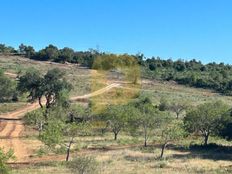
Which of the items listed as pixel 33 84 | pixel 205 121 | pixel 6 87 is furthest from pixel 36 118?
pixel 6 87

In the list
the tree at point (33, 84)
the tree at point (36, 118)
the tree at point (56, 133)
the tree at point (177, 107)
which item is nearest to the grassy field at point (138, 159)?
the tree at point (56, 133)

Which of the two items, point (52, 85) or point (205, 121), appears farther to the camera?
point (52, 85)

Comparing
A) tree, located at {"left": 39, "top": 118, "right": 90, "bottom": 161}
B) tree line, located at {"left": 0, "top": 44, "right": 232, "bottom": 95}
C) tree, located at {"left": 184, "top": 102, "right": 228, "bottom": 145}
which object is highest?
tree line, located at {"left": 0, "top": 44, "right": 232, "bottom": 95}

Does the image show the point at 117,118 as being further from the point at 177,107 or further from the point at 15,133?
the point at 177,107

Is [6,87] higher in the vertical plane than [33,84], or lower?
lower

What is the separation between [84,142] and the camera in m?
63.3

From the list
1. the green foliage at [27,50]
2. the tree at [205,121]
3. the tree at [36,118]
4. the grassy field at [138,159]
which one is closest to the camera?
the grassy field at [138,159]

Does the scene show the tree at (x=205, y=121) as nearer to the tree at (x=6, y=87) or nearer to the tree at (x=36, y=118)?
the tree at (x=36, y=118)

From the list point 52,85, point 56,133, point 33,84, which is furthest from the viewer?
point 33,84

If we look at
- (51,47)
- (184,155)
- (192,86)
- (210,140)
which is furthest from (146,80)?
(184,155)

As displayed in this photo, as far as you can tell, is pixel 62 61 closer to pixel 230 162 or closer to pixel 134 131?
pixel 134 131

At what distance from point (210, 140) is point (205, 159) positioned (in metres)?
16.1

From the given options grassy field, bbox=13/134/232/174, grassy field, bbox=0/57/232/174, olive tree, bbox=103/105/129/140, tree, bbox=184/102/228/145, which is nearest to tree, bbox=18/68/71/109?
grassy field, bbox=0/57/232/174

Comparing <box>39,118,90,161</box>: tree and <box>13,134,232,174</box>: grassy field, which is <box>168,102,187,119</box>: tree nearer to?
<box>13,134,232,174</box>: grassy field
